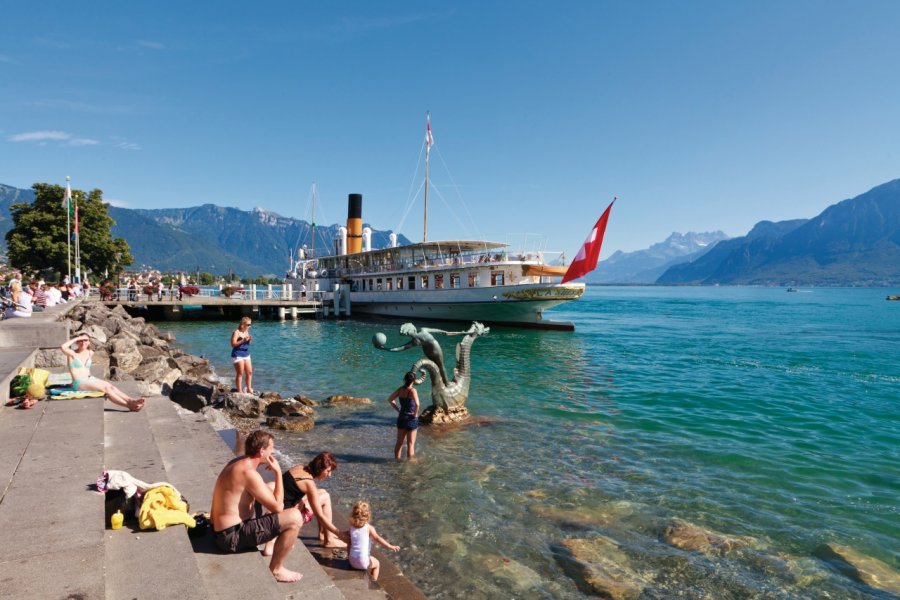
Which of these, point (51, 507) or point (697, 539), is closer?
point (51, 507)

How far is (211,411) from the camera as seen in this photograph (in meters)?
10.8

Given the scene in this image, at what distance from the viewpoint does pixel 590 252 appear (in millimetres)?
30828

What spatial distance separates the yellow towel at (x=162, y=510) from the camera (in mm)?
4285

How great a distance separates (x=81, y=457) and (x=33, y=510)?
1.37 meters

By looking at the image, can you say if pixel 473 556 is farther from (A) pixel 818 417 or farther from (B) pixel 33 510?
(A) pixel 818 417

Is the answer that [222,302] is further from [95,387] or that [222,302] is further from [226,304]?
[95,387]

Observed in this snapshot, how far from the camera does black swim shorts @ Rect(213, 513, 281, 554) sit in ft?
14.3

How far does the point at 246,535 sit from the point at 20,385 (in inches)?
225

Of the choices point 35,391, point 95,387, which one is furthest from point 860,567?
point 35,391

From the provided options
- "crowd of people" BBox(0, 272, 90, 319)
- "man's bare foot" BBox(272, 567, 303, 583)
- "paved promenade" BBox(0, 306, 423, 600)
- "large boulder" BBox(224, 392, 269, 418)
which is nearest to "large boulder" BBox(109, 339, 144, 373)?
"crowd of people" BBox(0, 272, 90, 319)

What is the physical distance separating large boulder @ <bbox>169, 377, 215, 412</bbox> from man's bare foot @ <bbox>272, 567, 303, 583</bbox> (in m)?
8.47

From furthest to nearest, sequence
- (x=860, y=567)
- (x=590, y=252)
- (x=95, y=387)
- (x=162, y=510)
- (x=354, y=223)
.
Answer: (x=354, y=223)
(x=590, y=252)
(x=95, y=387)
(x=860, y=567)
(x=162, y=510)

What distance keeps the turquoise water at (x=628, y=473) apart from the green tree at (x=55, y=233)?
35.6 meters

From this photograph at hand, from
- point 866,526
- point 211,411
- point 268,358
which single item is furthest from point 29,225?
point 866,526
